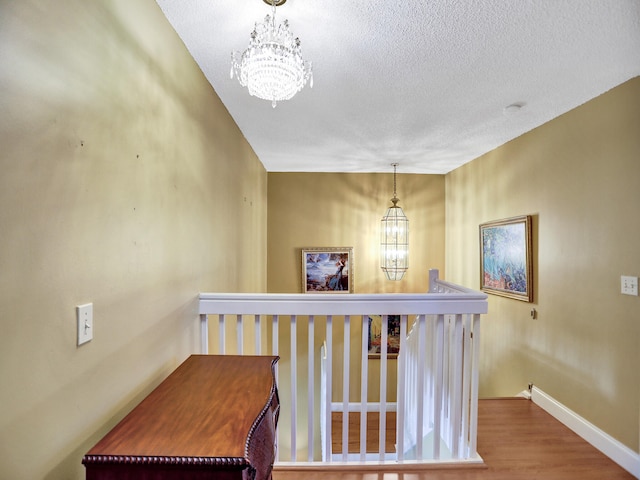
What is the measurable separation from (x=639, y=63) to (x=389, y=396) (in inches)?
160

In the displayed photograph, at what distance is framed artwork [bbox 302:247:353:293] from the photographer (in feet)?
15.0

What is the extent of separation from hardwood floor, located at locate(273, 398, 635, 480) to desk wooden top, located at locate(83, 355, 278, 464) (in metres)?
0.95

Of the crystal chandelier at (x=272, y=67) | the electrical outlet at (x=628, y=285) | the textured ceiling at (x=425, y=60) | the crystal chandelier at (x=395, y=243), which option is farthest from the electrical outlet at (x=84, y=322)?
the crystal chandelier at (x=395, y=243)

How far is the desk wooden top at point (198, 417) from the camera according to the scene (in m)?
0.81

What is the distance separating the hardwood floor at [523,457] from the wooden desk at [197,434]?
994mm

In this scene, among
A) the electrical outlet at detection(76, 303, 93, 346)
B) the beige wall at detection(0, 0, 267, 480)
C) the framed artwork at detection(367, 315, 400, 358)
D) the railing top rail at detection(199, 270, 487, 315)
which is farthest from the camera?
the framed artwork at detection(367, 315, 400, 358)

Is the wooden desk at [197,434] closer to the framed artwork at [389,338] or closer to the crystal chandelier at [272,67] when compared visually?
the crystal chandelier at [272,67]

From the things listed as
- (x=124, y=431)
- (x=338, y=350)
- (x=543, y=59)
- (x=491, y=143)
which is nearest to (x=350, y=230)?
(x=338, y=350)

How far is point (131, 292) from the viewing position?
47.7 inches

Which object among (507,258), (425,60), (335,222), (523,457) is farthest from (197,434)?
(335,222)

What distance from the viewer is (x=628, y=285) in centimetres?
201

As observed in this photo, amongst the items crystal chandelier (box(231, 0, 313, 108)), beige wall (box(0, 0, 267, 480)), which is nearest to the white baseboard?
beige wall (box(0, 0, 267, 480))

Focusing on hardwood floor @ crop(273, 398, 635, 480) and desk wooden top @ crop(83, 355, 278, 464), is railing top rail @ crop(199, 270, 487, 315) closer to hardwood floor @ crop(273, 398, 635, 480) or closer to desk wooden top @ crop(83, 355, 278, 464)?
desk wooden top @ crop(83, 355, 278, 464)

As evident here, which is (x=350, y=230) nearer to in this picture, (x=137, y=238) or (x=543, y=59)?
(x=543, y=59)
